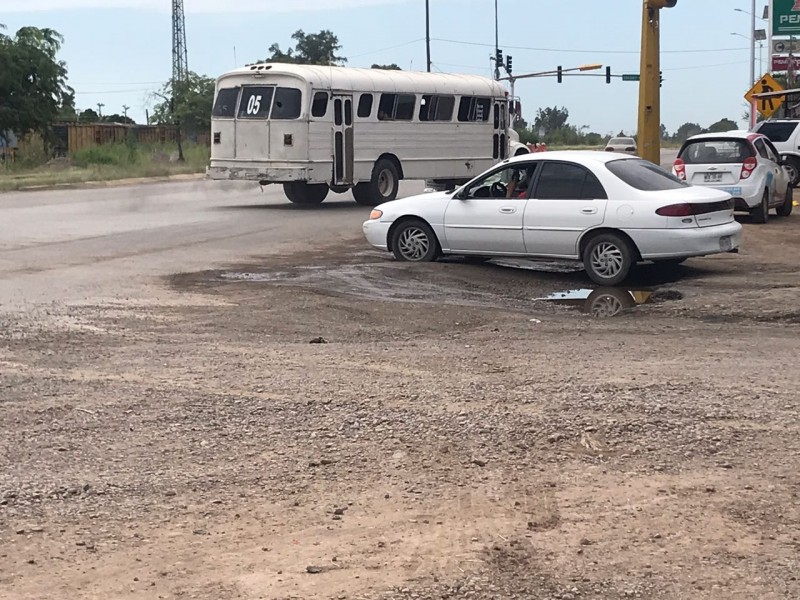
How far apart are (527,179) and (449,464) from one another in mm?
8413

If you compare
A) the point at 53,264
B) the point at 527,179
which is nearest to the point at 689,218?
the point at 527,179

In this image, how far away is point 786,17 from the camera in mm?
54938

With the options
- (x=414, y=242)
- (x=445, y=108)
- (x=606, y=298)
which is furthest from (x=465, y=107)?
(x=606, y=298)

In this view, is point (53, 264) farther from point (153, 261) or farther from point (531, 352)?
point (531, 352)

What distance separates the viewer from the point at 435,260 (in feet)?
48.3

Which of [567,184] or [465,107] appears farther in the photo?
[465,107]

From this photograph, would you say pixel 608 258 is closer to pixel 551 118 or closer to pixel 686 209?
pixel 686 209

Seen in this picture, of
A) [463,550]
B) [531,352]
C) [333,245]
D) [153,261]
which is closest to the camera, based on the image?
[463,550]

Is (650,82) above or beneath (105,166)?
above

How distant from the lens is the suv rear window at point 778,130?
30.0 meters

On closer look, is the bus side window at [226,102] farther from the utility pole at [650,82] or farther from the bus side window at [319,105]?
the utility pole at [650,82]

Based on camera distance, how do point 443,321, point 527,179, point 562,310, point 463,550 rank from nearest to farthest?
point 463,550
point 443,321
point 562,310
point 527,179

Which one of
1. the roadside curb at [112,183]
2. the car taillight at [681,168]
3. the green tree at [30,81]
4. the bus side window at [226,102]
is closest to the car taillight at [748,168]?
the car taillight at [681,168]

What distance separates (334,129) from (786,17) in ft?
119
